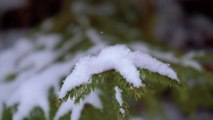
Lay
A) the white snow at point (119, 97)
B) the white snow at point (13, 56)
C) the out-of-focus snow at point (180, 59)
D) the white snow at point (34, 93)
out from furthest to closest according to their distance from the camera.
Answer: the white snow at point (13, 56)
the out-of-focus snow at point (180, 59)
the white snow at point (34, 93)
the white snow at point (119, 97)

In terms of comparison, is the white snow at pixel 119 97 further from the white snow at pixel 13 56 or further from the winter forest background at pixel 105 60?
the white snow at pixel 13 56

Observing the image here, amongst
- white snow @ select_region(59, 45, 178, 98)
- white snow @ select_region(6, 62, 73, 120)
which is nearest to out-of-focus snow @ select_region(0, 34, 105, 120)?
white snow @ select_region(6, 62, 73, 120)

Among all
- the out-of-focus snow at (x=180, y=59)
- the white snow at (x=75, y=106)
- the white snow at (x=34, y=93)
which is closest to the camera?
the white snow at (x=75, y=106)

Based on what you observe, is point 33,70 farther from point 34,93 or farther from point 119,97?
point 119,97

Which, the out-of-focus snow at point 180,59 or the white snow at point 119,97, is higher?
the white snow at point 119,97

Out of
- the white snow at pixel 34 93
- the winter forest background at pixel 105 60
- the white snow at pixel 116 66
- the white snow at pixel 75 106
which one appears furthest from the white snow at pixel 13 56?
the white snow at pixel 116 66

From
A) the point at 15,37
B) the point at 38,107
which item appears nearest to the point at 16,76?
the point at 38,107

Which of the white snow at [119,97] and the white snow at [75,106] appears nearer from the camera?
the white snow at [119,97]

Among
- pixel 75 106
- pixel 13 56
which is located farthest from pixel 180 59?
pixel 13 56
